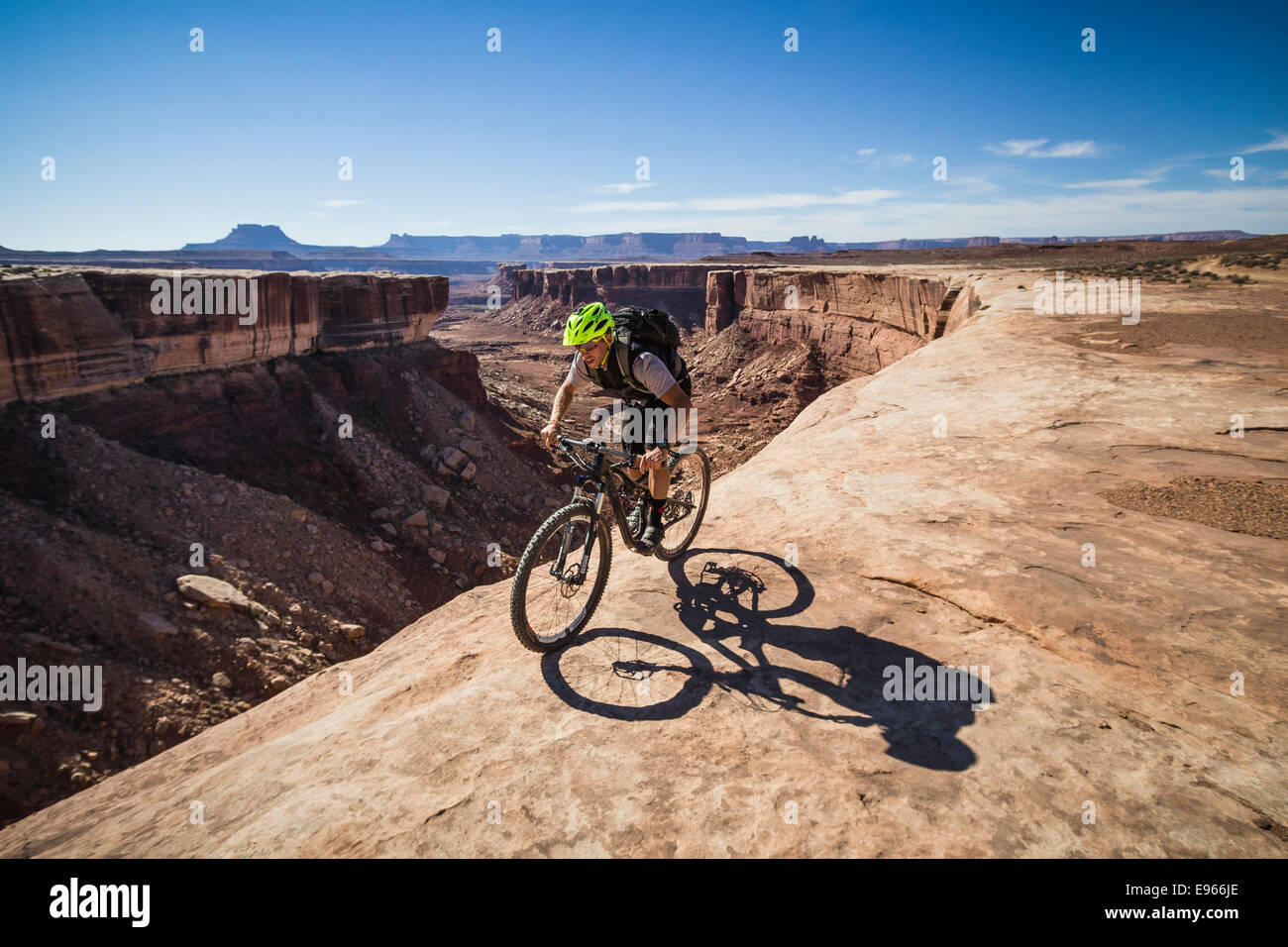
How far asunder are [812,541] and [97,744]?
11125 millimetres

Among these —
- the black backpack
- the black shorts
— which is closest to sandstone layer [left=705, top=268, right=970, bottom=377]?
the black backpack

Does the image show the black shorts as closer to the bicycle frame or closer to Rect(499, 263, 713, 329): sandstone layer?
the bicycle frame

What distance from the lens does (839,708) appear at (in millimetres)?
3107

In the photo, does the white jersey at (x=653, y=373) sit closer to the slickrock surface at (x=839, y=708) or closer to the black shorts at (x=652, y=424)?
the black shorts at (x=652, y=424)

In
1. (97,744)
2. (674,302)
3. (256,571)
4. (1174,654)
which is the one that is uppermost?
(674,302)

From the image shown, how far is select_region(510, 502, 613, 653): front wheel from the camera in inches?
161

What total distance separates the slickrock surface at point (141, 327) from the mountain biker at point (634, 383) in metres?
15.4

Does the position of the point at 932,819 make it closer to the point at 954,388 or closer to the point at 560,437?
the point at 560,437

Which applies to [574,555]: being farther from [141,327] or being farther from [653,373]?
[141,327]

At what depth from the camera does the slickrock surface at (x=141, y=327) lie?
1341 centimetres

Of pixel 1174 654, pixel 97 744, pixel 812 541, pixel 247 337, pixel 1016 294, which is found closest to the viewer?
pixel 1174 654

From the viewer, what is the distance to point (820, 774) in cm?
263

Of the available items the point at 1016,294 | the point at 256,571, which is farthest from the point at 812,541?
the point at 1016,294
